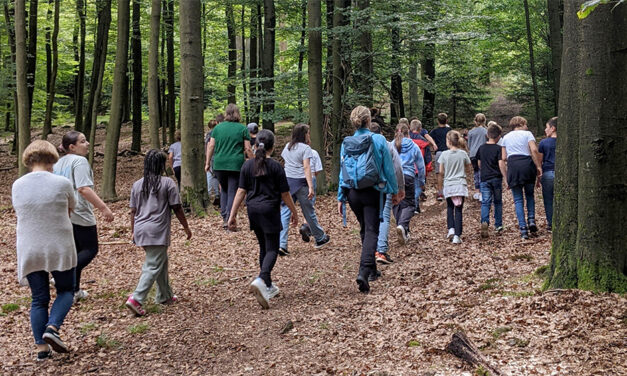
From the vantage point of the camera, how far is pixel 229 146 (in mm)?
10469

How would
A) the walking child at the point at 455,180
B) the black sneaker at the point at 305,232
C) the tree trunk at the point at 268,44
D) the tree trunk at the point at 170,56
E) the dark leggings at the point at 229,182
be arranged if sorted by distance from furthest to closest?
1. the tree trunk at the point at 170,56
2. the tree trunk at the point at 268,44
3. the dark leggings at the point at 229,182
4. the black sneaker at the point at 305,232
5. the walking child at the point at 455,180

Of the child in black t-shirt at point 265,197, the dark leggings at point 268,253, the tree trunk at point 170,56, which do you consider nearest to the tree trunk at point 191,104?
the child in black t-shirt at point 265,197

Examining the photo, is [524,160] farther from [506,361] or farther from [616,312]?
[506,361]

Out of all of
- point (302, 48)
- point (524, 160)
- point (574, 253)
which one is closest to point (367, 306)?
point (574, 253)

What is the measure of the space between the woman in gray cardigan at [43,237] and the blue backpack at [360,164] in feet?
9.97

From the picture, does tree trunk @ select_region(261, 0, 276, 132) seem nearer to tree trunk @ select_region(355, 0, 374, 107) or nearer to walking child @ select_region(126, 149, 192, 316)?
tree trunk @ select_region(355, 0, 374, 107)

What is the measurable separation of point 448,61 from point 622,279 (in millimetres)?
16585

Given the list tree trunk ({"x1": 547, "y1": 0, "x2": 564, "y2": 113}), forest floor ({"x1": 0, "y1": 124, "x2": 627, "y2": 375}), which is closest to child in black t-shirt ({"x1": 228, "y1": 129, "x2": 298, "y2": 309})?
forest floor ({"x1": 0, "y1": 124, "x2": 627, "y2": 375})

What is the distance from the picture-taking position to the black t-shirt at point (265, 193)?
260 inches

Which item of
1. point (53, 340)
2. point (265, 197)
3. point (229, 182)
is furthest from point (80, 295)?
point (229, 182)

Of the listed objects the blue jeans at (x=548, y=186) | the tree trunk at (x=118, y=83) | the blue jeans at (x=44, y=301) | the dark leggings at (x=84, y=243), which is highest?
the tree trunk at (x=118, y=83)

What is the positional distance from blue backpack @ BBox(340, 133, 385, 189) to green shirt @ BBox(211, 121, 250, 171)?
12.6 ft

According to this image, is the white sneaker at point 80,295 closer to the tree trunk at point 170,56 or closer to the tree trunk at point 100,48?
the tree trunk at point 100,48

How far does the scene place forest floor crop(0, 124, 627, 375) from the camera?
180 inches
